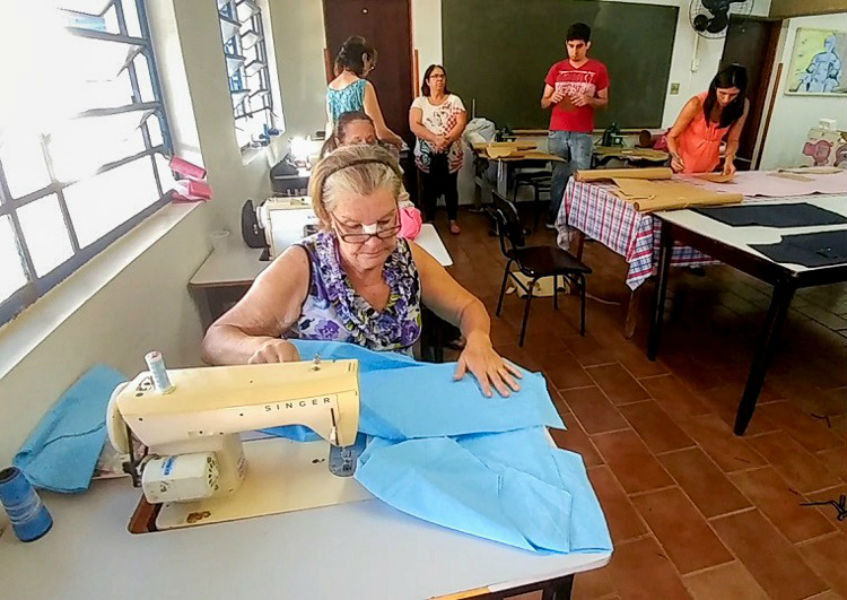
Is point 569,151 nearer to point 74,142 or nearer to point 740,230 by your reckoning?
point 740,230

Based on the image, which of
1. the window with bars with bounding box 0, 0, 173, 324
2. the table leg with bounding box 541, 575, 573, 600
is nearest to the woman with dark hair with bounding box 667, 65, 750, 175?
the window with bars with bounding box 0, 0, 173, 324

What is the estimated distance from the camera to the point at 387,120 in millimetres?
5340

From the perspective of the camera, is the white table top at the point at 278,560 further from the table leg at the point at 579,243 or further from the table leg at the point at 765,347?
the table leg at the point at 579,243

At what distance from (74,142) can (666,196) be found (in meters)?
2.45

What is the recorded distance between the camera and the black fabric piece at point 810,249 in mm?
1858

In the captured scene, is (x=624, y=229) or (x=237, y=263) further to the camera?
(x=624, y=229)

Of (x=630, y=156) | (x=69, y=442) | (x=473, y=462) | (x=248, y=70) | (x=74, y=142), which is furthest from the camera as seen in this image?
(x=630, y=156)

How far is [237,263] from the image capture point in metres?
2.15

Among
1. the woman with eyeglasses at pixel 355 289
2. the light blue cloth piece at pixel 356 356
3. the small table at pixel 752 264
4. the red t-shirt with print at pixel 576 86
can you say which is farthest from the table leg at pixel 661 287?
the red t-shirt with print at pixel 576 86

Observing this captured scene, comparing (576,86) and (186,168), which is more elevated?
(576,86)

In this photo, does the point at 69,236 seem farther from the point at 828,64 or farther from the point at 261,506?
the point at 828,64

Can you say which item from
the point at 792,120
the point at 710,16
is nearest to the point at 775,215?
the point at 710,16

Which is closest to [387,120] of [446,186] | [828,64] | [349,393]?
[446,186]

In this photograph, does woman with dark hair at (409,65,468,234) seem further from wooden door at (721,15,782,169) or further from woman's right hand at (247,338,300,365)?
woman's right hand at (247,338,300,365)
